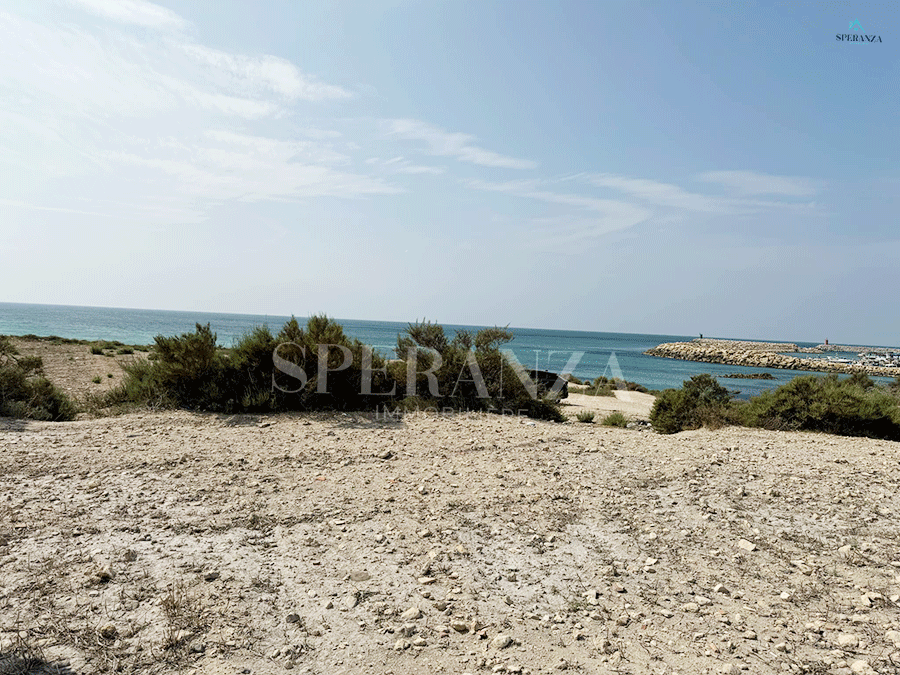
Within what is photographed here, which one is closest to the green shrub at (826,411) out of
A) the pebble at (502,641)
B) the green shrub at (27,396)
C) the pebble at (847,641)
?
the pebble at (847,641)

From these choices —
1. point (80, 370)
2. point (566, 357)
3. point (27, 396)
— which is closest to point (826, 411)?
point (27, 396)

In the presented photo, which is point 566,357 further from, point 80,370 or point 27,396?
point 27,396

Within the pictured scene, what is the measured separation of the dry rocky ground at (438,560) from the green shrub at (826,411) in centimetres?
243

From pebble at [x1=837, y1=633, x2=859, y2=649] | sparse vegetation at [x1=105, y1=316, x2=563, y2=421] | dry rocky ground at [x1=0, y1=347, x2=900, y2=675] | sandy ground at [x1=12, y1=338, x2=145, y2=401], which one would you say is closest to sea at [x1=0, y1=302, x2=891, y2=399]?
sparse vegetation at [x1=105, y1=316, x2=563, y2=421]

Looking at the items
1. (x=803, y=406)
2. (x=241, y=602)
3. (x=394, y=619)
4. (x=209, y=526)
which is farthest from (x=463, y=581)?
(x=803, y=406)

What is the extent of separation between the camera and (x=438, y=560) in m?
3.77

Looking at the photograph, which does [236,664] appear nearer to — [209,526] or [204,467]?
[209,526]

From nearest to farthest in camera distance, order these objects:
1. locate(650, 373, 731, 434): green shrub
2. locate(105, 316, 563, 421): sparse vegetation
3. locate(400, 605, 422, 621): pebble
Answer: locate(400, 605, 422, 621): pebble, locate(105, 316, 563, 421): sparse vegetation, locate(650, 373, 731, 434): green shrub

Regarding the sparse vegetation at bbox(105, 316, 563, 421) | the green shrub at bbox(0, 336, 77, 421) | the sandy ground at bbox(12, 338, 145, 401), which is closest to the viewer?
the green shrub at bbox(0, 336, 77, 421)

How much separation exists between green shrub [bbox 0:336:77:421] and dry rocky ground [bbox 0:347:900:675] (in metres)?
1.75

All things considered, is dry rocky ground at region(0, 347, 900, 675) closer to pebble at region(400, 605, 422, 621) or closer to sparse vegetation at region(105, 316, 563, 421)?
pebble at region(400, 605, 422, 621)

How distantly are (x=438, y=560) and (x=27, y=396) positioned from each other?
29.4ft

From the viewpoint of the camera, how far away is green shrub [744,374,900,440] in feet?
29.4

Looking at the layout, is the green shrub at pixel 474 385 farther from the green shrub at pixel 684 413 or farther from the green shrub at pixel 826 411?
the green shrub at pixel 826 411
